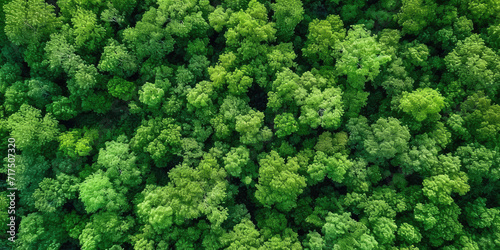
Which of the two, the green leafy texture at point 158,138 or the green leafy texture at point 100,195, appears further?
the green leafy texture at point 158,138

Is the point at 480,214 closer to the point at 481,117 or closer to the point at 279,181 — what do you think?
the point at 481,117

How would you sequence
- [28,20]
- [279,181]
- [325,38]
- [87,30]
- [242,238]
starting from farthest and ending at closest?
[325,38] → [87,30] → [28,20] → [242,238] → [279,181]

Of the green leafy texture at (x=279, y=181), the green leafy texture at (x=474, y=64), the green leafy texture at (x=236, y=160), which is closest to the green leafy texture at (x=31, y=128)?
the green leafy texture at (x=236, y=160)

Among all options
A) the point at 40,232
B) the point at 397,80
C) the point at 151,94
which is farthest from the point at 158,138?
the point at 397,80

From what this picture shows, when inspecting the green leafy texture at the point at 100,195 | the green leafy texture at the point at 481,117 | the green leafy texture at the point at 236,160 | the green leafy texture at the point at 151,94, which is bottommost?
the green leafy texture at the point at 100,195

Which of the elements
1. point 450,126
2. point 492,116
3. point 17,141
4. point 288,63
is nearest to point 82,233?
point 17,141

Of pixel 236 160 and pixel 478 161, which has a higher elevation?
pixel 478 161

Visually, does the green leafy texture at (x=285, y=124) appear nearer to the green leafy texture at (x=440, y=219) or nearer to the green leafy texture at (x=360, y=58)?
the green leafy texture at (x=360, y=58)
